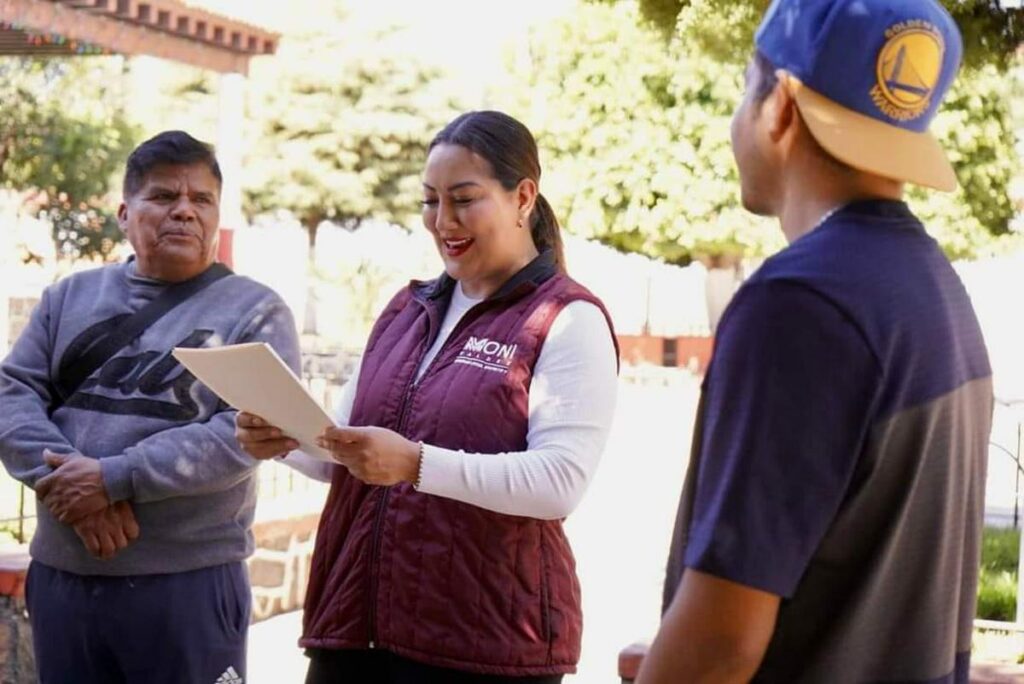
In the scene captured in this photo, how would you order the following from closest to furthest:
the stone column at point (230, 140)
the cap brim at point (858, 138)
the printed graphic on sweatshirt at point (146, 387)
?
the cap brim at point (858, 138) → the printed graphic on sweatshirt at point (146, 387) → the stone column at point (230, 140)

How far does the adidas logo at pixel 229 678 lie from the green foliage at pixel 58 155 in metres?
19.2

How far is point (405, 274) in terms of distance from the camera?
37812 millimetres

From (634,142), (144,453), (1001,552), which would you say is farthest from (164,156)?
(634,142)

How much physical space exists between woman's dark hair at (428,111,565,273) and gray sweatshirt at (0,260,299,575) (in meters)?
0.74

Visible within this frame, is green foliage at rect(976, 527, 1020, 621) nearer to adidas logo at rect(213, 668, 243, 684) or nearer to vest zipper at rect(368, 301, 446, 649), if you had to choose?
adidas logo at rect(213, 668, 243, 684)

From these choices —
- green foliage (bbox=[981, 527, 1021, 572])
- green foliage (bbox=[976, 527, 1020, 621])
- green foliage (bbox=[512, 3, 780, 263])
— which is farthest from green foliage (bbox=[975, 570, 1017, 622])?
green foliage (bbox=[512, 3, 780, 263])

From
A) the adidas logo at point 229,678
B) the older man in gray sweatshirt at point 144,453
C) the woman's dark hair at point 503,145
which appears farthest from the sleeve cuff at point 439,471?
the adidas logo at point 229,678

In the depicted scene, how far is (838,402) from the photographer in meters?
1.51

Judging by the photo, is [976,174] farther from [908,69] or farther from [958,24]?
[908,69]

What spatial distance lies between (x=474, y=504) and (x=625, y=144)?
26981mm

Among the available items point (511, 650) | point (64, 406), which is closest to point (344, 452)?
point (511, 650)

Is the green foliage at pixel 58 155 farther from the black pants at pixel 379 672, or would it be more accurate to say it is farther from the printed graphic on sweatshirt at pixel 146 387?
the black pants at pixel 379 672

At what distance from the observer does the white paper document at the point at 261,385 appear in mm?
2582

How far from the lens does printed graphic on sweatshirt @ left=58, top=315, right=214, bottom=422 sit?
3.41 meters
